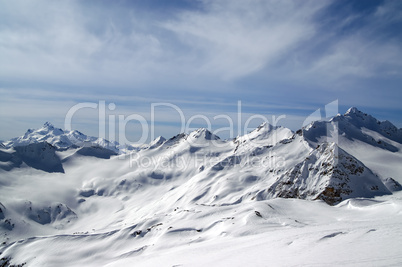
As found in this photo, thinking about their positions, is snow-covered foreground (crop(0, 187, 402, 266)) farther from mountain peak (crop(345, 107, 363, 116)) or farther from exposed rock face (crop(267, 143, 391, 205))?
mountain peak (crop(345, 107, 363, 116))

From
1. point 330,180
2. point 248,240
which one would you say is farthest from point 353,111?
point 248,240

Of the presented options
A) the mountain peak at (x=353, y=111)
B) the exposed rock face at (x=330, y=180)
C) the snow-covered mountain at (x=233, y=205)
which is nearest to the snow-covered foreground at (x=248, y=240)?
the snow-covered mountain at (x=233, y=205)

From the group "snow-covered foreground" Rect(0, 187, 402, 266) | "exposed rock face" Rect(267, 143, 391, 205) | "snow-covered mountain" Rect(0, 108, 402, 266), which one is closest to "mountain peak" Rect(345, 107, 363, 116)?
"snow-covered mountain" Rect(0, 108, 402, 266)

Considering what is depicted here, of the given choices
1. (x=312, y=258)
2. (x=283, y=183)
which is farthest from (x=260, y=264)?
(x=283, y=183)

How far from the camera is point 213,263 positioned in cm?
2138

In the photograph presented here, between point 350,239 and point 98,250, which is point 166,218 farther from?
point 350,239

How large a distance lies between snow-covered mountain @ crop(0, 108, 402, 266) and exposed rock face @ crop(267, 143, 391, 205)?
296 millimetres

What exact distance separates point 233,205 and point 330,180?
30.6m

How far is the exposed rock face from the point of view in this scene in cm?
6556

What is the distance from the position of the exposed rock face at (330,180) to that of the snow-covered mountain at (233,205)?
0.30 metres

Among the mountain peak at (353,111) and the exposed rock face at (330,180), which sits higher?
the mountain peak at (353,111)

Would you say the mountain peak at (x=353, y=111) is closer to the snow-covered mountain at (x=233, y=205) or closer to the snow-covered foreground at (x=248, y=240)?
the snow-covered mountain at (x=233, y=205)

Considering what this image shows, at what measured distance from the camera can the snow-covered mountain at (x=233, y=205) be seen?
27.1 metres

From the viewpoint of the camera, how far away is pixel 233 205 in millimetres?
52625
